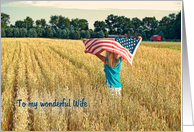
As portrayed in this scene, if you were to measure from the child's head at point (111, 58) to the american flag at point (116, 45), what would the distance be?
5.7 inches

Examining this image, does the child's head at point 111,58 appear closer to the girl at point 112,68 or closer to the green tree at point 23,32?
the girl at point 112,68

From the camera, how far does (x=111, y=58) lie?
171 inches

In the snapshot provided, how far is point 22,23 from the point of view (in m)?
28.5

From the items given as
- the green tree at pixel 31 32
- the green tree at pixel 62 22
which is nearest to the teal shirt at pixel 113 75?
the green tree at pixel 62 22

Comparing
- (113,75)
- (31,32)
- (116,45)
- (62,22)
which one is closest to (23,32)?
(31,32)

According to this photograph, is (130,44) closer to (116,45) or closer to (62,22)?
(116,45)

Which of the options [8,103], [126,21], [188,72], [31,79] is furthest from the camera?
[126,21]

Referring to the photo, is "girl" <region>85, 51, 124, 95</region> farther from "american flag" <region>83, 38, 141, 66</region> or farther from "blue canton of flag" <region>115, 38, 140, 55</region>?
"blue canton of flag" <region>115, 38, 140, 55</region>

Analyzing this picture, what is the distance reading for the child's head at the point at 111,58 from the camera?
14.2 ft

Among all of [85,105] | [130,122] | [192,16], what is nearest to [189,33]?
[192,16]

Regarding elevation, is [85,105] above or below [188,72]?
below

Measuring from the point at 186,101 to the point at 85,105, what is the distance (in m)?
1.94

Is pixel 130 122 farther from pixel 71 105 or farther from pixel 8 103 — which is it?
pixel 8 103

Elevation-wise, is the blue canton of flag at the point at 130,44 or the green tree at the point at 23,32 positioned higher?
the green tree at the point at 23,32
